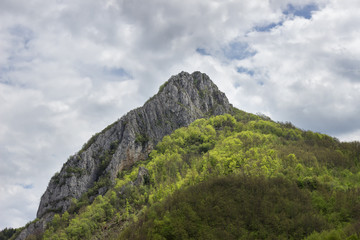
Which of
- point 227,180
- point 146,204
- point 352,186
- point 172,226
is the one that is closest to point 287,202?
point 227,180

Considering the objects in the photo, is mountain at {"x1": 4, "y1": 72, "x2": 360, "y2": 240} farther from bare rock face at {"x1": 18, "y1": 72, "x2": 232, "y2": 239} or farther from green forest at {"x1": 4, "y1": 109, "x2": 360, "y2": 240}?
bare rock face at {"x1": 18, "y1": 72, "x2": 232, "y2": 239}

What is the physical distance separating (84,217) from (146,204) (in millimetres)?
23970

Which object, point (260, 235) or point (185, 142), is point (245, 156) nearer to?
point (260, 235)

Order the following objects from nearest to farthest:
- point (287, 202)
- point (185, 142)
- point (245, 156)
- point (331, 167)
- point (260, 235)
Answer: point (260, 235)
point (287, 202)
point (331, 167)
point (245, 156)
point (185, 142)

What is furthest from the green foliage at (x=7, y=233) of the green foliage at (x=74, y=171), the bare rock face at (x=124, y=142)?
the green foliage at (x=74, y=171)

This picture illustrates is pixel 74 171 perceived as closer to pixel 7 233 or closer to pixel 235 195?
pixel 7 233

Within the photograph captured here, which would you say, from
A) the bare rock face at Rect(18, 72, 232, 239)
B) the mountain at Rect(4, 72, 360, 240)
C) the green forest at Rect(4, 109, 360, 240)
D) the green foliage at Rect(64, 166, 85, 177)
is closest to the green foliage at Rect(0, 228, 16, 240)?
the mountain at Rect(4, 72, 360, 240)

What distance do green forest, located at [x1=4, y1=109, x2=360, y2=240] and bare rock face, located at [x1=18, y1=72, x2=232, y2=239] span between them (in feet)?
22.5

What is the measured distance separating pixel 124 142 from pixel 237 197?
80.4 meters

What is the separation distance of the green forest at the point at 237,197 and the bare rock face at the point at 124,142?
22.5ft

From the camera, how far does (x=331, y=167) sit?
92.1 m

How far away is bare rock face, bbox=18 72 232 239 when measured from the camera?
122 m

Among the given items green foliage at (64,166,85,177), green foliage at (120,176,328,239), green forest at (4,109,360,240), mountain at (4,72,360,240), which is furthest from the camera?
green foliage at (64,166,85,177)

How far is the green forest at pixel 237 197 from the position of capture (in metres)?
60.1
